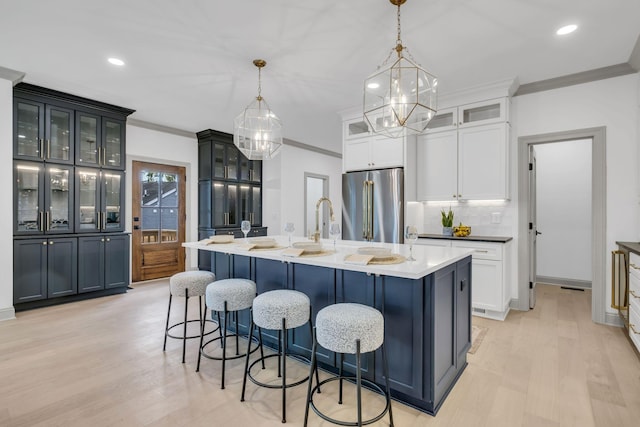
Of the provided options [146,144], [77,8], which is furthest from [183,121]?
[77,8]

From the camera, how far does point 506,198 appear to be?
3734 millimetres

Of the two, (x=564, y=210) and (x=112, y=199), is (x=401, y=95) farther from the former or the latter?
(x=564, y=210)

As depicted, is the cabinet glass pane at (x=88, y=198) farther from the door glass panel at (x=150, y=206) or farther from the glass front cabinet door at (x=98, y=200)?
the door glass panel at (x=150, y=206)

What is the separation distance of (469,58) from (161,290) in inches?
201

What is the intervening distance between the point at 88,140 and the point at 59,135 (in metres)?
0.33

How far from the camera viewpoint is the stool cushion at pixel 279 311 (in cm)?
194

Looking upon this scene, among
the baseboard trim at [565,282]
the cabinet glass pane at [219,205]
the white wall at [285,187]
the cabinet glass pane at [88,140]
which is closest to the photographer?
the cabinet glass pane at [88,140]

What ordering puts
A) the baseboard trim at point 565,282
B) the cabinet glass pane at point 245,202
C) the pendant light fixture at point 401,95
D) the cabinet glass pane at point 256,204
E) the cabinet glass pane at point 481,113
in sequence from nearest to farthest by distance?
1. the pendant light fixture at point 401,95
2. the cabinet glass pane at point 481,113
3. the baseboard trim at point 565,282
4. the cabinet glass pane at point 245,202
5. the cabinet glass pane at point 256,204

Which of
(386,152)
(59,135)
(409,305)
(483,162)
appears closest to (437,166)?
(483,162)

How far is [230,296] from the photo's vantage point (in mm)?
2316

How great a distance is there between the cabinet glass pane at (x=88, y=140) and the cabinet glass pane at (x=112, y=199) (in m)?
0.29

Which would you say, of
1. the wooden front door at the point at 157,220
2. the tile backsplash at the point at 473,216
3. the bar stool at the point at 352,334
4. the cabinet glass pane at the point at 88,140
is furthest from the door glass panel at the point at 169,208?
the bar stool at the point at 352,334

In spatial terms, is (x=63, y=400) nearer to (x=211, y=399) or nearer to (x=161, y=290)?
(x=211, y=399)

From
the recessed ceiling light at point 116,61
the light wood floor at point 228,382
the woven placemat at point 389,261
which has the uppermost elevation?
the recessed ceiling light at point 116,61
